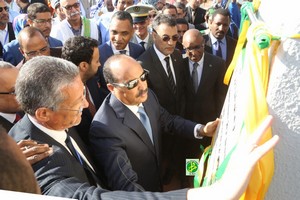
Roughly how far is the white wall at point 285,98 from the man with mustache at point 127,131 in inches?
40.0

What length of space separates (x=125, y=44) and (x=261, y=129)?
3022 millimetres

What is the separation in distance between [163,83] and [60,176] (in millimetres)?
2141

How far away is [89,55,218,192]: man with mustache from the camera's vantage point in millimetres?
2148

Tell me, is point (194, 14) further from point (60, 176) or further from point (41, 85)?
point (60, 176)

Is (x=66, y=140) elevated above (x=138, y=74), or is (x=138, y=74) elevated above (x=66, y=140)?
(x=138, y=74)

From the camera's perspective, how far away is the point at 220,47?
452 cm

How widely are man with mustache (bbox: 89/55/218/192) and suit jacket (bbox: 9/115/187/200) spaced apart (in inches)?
13.5

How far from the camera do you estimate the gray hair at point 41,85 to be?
181 cm

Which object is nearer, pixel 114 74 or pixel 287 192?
pixel 287 192

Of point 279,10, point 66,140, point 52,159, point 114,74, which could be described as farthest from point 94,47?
point 279,10

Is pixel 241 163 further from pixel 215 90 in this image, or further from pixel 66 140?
pixel 215 90

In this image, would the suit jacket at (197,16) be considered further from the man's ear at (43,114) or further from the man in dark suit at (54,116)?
the man's ear at (43,114)

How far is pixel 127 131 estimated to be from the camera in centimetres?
231

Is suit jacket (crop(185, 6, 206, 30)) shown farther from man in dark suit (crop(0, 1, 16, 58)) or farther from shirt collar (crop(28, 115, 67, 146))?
shirt collar (crop(28, 115, 67, 146))
